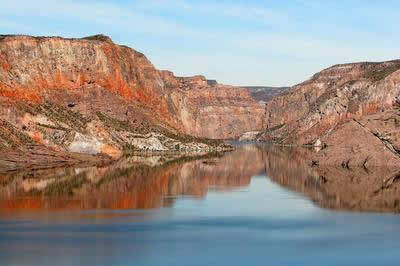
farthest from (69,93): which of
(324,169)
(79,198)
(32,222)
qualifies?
(32,222)

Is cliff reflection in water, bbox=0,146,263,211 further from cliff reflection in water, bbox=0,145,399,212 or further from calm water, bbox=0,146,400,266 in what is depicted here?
calm water, bbox=0,146,400,266

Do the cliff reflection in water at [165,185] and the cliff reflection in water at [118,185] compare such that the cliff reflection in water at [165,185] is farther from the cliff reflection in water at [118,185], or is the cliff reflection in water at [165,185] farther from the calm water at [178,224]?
the calm water at [178,224]

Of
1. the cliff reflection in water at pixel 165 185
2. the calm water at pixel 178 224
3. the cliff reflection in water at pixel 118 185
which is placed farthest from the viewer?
the cliff reflection in water at pixel 165 185

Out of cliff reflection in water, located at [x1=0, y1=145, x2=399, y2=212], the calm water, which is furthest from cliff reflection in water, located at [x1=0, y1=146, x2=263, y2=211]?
the calm water

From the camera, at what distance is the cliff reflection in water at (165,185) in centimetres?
7953

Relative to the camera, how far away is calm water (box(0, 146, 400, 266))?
49000 mm

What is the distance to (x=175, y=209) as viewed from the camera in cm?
7512

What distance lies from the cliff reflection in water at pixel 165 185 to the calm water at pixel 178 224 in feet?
0.69

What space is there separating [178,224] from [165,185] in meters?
36.7

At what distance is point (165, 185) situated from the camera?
100 metres

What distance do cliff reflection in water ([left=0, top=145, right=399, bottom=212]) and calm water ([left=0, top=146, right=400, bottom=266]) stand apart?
0.21 metres

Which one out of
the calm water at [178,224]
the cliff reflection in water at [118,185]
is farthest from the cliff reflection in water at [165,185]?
the calm water at [178,224]

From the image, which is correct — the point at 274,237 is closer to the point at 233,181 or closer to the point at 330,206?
the point at 330,206

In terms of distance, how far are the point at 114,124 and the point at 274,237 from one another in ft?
442
